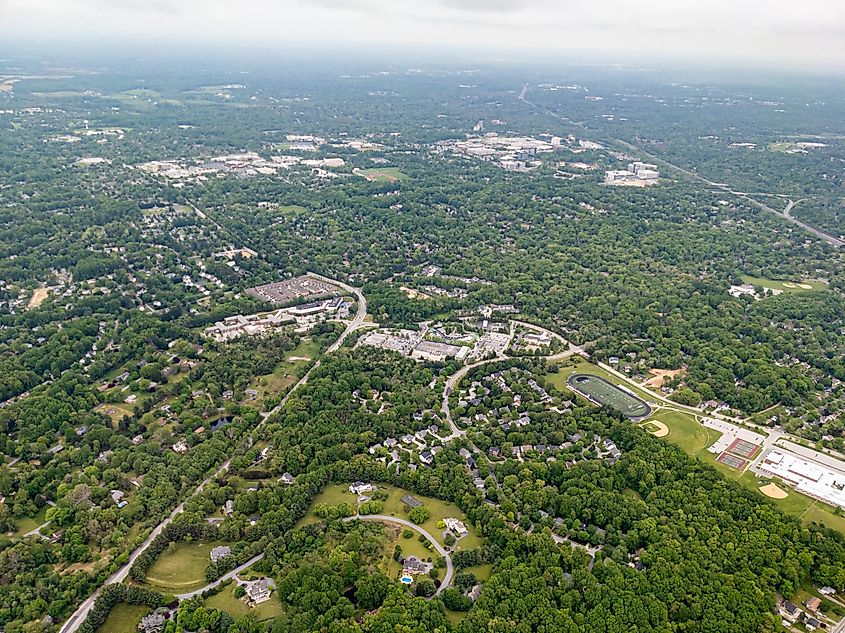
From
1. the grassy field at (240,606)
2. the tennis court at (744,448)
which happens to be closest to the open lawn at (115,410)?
the grassy field at (240,606)

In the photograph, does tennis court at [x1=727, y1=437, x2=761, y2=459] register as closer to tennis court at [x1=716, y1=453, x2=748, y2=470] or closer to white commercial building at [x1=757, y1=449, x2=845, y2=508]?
tennis court at [x1=716, y1=453, x2=748, y2=470]

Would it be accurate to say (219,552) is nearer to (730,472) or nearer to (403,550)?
(403,550)

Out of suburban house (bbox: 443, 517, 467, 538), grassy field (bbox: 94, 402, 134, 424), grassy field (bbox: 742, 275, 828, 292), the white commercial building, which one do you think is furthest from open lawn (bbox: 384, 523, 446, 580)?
grassy field (bbox: 742, 275, 828, 292)

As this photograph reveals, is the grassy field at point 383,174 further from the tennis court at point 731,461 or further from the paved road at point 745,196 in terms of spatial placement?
the tennis court at point 731,461

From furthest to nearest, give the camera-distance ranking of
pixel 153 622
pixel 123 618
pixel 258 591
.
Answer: pixel 258 591 < pixel 123 618 < pixel 153 622

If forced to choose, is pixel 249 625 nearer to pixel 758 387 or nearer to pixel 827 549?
pixel 827 549

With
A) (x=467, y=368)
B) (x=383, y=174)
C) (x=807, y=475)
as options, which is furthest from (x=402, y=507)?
(x=383, y=174)

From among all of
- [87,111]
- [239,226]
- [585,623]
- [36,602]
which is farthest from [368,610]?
[87,111]
